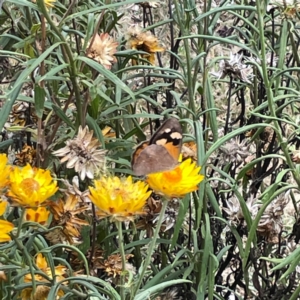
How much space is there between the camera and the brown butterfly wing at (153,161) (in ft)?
2.75

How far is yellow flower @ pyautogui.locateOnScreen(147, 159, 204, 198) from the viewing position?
2.72 ft

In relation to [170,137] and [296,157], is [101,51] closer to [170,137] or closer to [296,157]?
[170,137]

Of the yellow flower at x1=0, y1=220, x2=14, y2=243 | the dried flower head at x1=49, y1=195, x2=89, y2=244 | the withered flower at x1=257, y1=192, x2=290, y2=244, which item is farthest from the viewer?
the withered flower at x1=257, y1=192, x2=290, y2=244

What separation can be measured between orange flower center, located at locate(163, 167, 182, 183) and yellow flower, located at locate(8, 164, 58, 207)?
0.51ft

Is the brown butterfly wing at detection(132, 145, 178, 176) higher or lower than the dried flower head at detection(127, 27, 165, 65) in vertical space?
lower

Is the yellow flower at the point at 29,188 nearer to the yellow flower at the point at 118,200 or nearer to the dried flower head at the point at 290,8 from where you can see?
the yellow flower at the point at 118,200

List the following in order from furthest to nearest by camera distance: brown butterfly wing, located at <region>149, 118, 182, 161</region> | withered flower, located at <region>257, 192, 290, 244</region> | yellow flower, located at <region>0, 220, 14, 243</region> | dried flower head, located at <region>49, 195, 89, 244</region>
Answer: withered flower, located at <region>257, 192, 290, 244</region> → dried flower head, located at <region>49, 195, 89, 244</region> → brown butterfly wing, located at <region>149, 118, 182, 161</region> → yellow flower, located at <region>0, 220, 14, 243</region>

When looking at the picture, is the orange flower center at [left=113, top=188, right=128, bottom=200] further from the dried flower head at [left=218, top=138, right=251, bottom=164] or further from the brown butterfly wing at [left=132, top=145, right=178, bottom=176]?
the dried flower head at [left=218, top=138, right=251, bottom=164]

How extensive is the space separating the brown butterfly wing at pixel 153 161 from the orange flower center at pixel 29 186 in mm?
132

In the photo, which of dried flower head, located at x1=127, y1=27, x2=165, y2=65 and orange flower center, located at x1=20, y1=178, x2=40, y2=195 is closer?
orange flower center, located at x1=20, y1=178, x2=40, y2=195

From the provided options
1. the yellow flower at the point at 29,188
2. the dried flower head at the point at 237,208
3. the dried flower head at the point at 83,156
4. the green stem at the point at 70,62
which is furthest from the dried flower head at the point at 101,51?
the dried flower head at the point at 237,208

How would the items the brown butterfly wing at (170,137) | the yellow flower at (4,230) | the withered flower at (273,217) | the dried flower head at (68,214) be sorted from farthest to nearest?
the withered flower at (273,217) < the dried flower head at (68,214) < the brown butterfly wing at (170,137) < the yellow flower at (4,230)

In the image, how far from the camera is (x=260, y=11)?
1029mm

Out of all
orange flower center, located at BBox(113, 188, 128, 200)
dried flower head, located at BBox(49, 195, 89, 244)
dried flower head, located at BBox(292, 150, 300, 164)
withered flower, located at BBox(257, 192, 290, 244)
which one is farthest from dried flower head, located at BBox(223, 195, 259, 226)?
orange flower center, located at BBox(113, 188, 128, 200)
